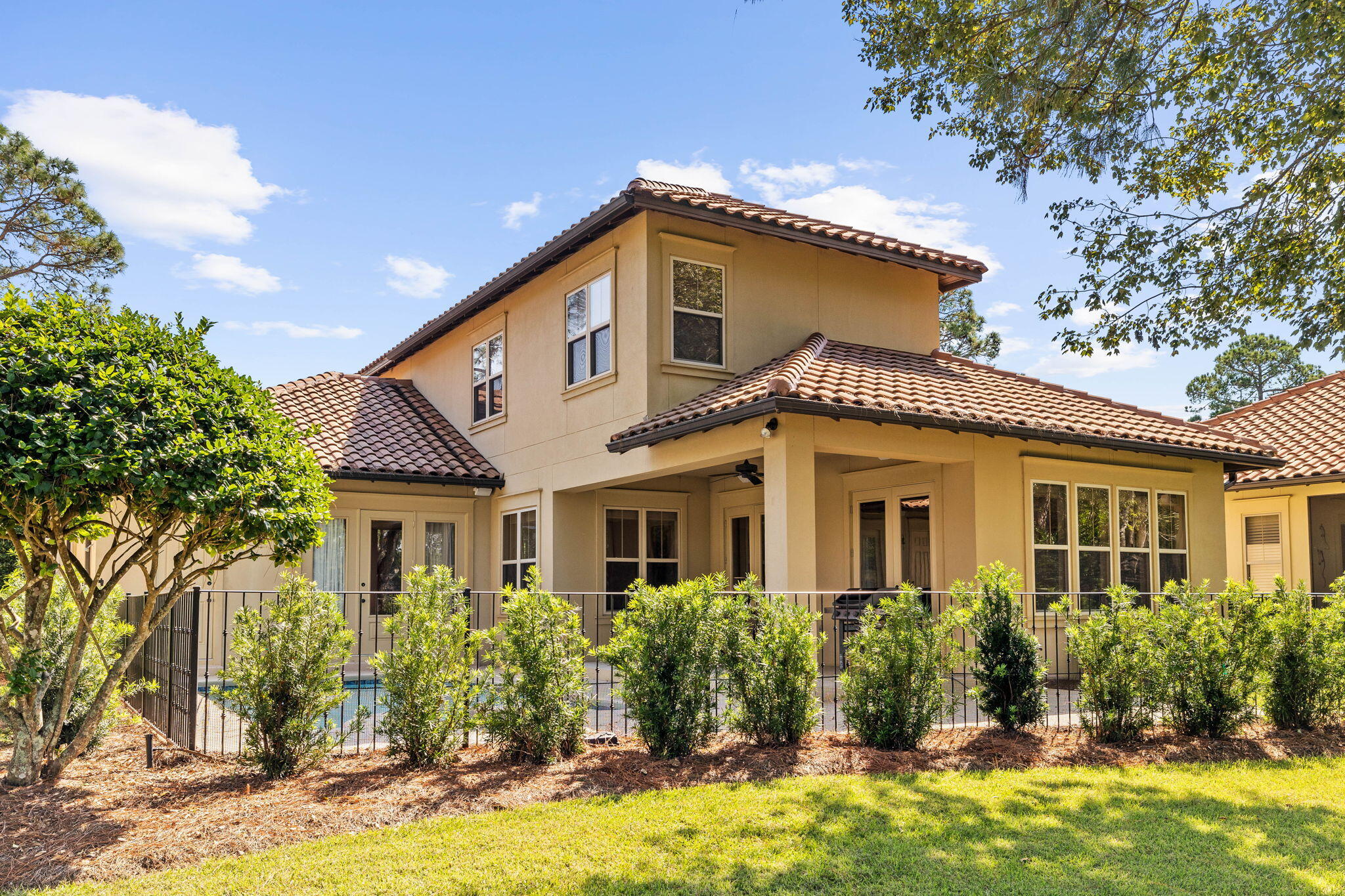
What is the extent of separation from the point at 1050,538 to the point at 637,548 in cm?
643

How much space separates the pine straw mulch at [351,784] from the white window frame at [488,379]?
9.08m

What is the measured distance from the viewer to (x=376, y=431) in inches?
671

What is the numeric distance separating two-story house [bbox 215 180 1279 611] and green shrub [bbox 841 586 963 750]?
2.57m

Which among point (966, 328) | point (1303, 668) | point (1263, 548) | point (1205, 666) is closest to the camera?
point (1205, 666)

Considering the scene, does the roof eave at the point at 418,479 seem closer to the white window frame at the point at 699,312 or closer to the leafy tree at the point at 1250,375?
the white window frame at the point at 699,312

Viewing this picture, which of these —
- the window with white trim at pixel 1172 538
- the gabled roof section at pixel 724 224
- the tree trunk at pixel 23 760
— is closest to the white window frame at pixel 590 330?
the gabled roof section at pixel 724 224

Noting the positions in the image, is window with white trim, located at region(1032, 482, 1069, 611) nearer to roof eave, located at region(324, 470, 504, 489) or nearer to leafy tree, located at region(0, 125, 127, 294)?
roof eave, located at region(324, 470, 504, 489)

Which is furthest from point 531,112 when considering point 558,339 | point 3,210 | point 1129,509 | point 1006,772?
point 3,210

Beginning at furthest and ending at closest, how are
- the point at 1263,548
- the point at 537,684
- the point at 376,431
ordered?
1. the point at 376,431
2. the point at 1263,548
3. the point at 537,684

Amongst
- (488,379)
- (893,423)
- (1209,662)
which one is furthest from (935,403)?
(488,379)

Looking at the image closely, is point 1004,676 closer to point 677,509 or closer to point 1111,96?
point 1111,96

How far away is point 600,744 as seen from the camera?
800 cm

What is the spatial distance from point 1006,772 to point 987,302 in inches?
1290

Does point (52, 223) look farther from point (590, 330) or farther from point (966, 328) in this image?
point (966, 328)
